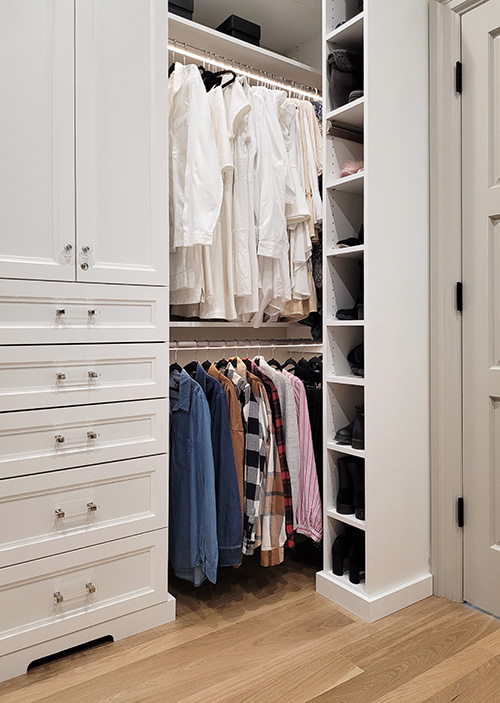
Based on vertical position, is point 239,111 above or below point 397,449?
above

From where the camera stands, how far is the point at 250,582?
2232 millimetres

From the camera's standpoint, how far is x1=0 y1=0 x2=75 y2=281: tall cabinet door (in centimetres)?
158

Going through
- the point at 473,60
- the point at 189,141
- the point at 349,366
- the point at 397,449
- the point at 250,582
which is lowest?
the point at 250,582

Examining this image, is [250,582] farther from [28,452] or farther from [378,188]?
[378,188]

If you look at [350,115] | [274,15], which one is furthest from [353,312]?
[274,15]

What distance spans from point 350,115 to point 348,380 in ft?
3.31

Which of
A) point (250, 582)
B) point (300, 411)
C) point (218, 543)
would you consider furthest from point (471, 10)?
point (250, 582)

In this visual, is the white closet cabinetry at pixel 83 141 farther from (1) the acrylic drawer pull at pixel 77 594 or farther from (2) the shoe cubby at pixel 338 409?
(1) the acrylic drawer pull at pixel 77 594

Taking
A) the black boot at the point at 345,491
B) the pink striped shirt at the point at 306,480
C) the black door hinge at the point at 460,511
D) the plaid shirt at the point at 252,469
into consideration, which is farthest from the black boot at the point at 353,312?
the black door hinge at the point at 460,511

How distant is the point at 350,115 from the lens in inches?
81.4

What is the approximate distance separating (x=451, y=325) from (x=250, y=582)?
4.30ft

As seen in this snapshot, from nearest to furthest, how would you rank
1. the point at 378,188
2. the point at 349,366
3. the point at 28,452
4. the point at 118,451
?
the point at 28,452
the point at 118,451
the point at 378,188
the point at 349,366

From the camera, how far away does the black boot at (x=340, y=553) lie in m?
2.08

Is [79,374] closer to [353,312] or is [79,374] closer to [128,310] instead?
[128,310]
